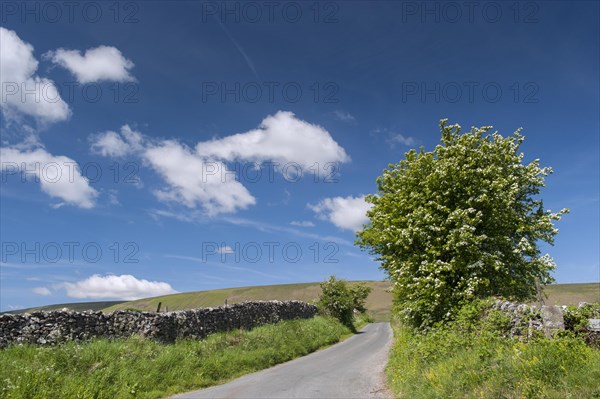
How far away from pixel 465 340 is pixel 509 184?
1163 cm

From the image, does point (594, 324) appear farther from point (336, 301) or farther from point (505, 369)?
point (336, 301)

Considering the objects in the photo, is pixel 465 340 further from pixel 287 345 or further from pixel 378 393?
pixel 287 345

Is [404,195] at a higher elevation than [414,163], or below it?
below

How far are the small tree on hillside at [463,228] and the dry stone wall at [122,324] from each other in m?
11.2

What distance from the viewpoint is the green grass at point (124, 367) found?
1245cm

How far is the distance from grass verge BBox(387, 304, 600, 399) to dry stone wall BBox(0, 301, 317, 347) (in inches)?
515

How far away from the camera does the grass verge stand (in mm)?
8133

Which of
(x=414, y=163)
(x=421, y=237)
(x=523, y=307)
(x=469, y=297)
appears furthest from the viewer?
(x=414, y=163)

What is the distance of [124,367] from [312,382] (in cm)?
718

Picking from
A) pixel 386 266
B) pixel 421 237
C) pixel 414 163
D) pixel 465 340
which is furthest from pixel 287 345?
pixel 465 340

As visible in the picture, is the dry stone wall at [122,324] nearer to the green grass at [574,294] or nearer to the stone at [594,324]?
the stone at [594,324]

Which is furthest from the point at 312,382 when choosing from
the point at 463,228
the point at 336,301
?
the point at 336,301

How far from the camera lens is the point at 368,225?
96.2ft

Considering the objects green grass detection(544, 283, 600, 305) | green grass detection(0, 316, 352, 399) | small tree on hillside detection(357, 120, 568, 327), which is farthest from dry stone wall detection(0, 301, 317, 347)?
green grass detection(544, 283, 600, 305)
